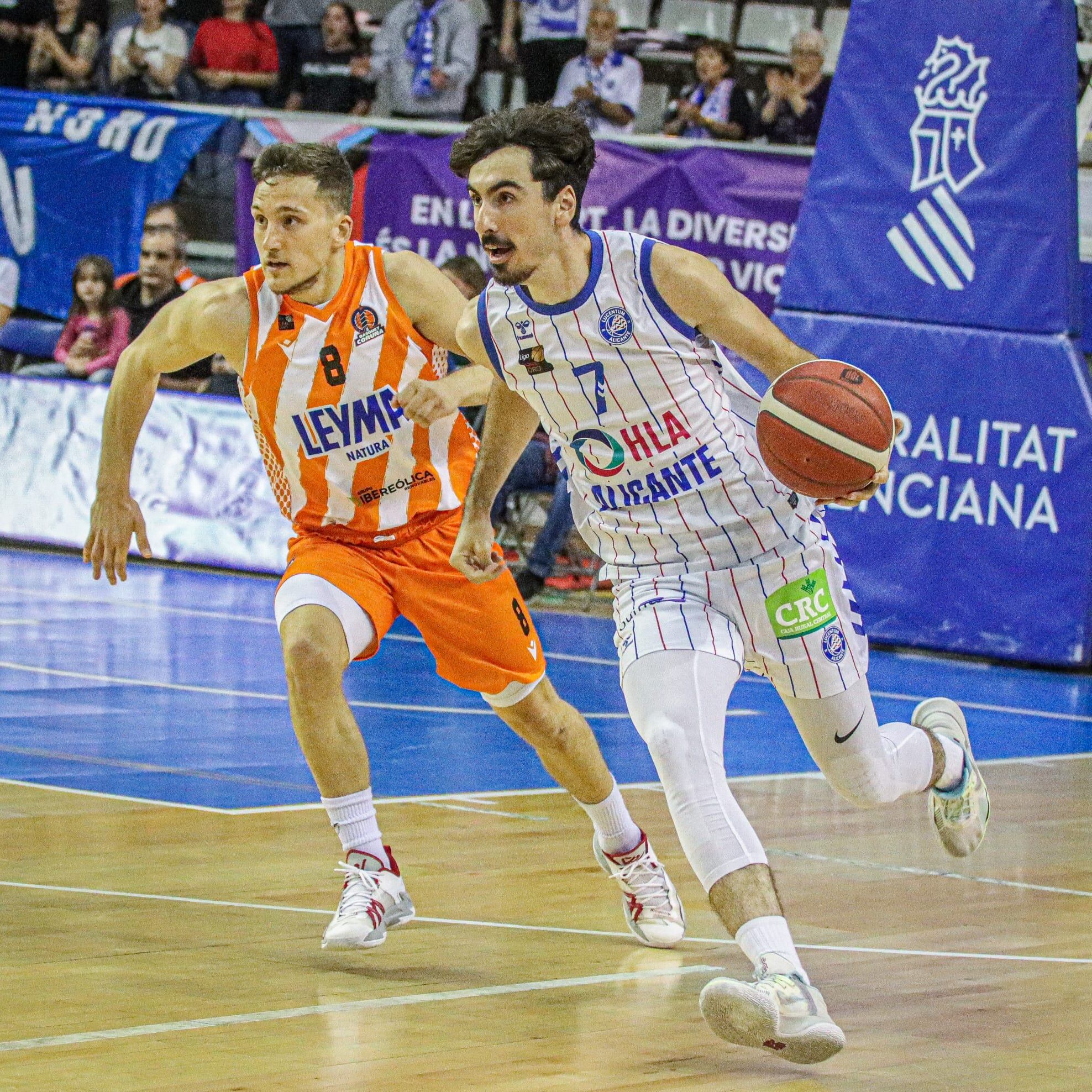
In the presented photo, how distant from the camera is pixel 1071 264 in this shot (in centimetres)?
1104

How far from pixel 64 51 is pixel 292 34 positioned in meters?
1.96

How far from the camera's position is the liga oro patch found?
15.4ft

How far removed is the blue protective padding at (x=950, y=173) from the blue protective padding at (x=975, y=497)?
0.60 feet

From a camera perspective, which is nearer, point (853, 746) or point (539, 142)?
point (539, 142)

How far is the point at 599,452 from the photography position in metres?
4.71

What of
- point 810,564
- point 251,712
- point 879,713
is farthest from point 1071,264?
point 810,564

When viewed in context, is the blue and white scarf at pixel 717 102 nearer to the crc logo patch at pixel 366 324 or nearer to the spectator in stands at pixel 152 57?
the spectator in stands at pixel 152 57

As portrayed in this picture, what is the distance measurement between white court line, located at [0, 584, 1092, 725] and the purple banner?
109 inches

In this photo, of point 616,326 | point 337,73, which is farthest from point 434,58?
point 616,326

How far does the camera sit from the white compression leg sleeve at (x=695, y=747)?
4.25 m

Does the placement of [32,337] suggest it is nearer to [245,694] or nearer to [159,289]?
[159,289]

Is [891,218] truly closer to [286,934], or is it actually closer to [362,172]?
[362,172]

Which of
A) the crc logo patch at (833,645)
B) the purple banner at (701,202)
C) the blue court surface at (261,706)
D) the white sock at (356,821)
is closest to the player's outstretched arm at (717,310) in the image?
the crc logo patch at (833,645)

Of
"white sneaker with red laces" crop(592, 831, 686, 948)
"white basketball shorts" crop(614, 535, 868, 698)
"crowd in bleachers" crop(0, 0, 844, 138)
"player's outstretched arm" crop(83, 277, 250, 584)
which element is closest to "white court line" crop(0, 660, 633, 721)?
"white sneaker with red laces" crop(592, 831, 686, 948)
